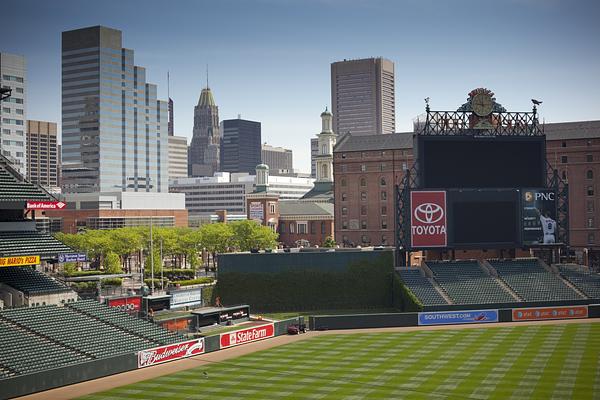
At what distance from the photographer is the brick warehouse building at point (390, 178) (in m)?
116

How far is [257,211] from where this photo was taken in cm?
15888

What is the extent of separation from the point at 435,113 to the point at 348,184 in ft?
165

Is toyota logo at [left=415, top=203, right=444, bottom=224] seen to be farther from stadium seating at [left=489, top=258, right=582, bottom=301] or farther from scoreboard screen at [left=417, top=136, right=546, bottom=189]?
stadium seating at [left=489, top=258, right=582, bottom=301]

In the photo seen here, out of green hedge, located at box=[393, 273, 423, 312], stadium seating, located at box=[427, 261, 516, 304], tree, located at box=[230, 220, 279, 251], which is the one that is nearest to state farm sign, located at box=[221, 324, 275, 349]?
green hedge, located at box=[393, 273, 423, 312]

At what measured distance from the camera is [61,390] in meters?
48.0

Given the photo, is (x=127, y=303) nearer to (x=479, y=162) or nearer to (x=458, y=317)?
(x=458, y=317)

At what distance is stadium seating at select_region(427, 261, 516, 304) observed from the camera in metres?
76.0

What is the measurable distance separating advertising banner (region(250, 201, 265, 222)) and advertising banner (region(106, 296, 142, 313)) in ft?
284

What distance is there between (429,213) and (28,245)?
40.9 m

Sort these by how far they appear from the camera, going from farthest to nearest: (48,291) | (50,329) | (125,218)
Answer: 1. (125,218)
2. (48,291)
3. (50,329)

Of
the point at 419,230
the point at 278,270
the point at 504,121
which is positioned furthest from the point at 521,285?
the point at 278,270

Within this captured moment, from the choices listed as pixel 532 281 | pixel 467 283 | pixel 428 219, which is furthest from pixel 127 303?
pixel 532 281

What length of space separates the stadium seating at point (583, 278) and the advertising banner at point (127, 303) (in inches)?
1824

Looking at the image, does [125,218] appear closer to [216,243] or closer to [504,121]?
[216,243]
